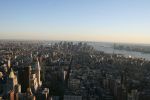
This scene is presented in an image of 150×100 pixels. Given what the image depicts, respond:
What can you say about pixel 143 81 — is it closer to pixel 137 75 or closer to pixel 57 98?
pixel 137 75

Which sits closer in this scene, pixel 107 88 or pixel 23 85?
pixel 23 85

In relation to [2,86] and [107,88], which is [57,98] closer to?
[2,86]

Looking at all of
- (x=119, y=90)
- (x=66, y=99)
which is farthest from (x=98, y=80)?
(x=66, y=99)

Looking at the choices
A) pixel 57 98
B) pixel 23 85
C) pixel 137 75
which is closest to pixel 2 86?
pixel 23 85

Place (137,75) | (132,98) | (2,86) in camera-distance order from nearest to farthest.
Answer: (132,98) → (2,86) → (137,75)

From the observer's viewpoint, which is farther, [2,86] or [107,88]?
[107,88]

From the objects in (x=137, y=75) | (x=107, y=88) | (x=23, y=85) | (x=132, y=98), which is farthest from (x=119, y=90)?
(x=137, y=75)

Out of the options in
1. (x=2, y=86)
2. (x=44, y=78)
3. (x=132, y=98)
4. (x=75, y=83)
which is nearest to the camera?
(x=132, y=98)

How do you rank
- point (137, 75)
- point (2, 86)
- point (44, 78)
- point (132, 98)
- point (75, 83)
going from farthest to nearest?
point (137, 75), point (44, 78), point (75, 83), point (2, 86), point (132, 98)
